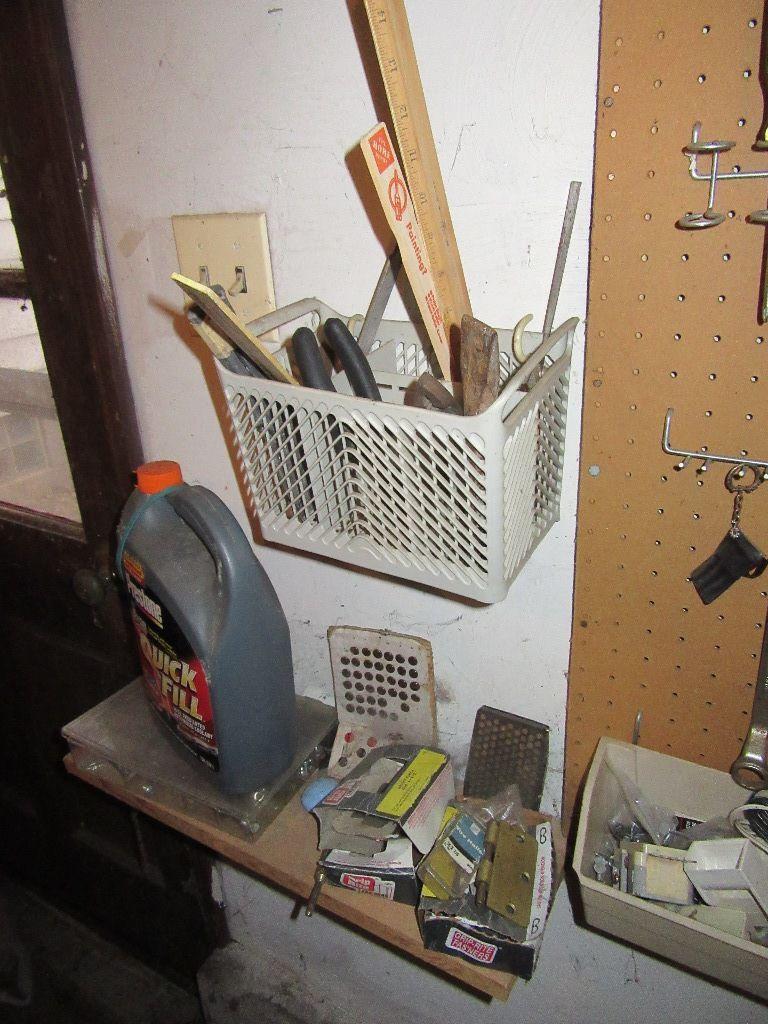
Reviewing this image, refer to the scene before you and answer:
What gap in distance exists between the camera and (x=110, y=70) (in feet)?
2.43

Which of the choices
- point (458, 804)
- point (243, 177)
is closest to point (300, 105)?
point (243, 177)

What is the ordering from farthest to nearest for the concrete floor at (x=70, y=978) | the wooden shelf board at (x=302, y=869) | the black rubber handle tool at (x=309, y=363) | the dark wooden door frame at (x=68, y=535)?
1. the concrete floor at (x=70, y=978)
2. the dark wooden door frame at (x=68, y=535)
3. the wooden shelf board at (x=302, y=869)
4. the black rubber handle tool at (x=309, y=363)

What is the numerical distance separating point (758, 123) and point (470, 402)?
25cm

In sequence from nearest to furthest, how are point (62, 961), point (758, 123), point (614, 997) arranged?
point (758, 123) < point (614, 997) < point (62, 961)

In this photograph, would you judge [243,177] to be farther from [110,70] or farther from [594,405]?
[594,405]

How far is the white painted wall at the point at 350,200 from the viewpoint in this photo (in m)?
0.55

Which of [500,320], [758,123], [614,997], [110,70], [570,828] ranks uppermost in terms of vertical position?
[110,70]

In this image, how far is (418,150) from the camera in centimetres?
52

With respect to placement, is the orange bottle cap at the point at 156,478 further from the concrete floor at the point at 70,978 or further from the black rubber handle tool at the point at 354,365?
the concrete floor at the point at 70,978

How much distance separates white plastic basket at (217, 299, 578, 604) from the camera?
49cm

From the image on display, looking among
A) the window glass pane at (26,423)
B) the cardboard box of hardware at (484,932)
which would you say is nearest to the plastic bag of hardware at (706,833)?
the cardboard box of hardware at (484,932)

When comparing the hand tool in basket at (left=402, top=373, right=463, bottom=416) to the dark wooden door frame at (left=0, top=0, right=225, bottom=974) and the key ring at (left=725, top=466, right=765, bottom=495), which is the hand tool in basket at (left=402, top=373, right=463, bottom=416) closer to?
the key ring at (left=725, top=466, right=765, bottom=495)

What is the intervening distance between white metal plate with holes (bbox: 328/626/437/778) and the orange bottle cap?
0.26 meters

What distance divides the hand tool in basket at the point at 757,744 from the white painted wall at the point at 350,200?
171 millimetres
